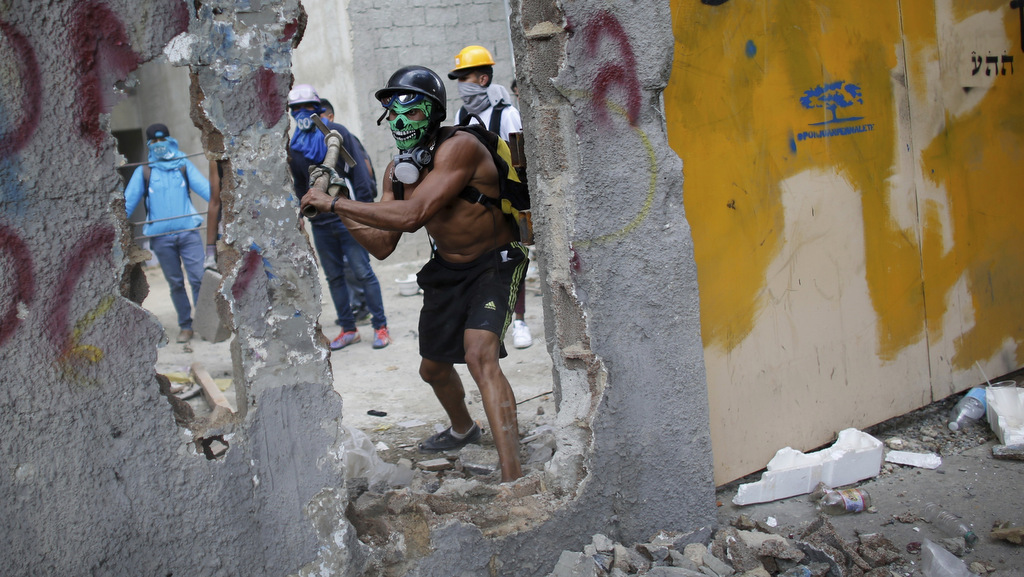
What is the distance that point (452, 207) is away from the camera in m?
3.23

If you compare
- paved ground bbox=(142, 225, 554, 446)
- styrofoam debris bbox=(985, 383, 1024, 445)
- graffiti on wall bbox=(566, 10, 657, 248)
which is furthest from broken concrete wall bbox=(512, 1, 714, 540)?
styrofoam debris bbox=(985, 383, 1024, 445)

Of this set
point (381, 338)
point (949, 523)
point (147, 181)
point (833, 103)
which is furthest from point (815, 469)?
point (147, 181)

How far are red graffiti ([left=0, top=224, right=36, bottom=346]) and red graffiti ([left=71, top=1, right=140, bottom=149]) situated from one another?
12.3 inches

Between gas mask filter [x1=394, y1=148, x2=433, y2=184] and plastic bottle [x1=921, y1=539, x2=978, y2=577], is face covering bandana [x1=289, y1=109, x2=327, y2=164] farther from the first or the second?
plastic bottle [x1=921, y1=539, x2=978, y2=577]

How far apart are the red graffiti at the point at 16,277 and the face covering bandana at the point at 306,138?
3413 millimetres

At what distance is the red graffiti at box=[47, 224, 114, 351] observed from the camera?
6.63 ft

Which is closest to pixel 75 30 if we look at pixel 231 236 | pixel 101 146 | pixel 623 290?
pixel 101 146

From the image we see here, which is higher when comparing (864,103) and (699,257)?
(864,103)

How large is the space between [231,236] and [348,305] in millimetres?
3701

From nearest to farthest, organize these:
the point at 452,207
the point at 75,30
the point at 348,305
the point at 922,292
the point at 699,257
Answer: the point at 75,30, the point at 699,257, the point at 452,207, the point at 922,292, the point at 348,305

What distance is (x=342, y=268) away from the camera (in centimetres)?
580

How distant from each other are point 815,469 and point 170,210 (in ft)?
16.6

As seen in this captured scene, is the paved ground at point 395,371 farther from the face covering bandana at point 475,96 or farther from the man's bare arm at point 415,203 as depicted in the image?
the face covering bandana at point 475,96

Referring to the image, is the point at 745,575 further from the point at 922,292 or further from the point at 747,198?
the point at 922,292
